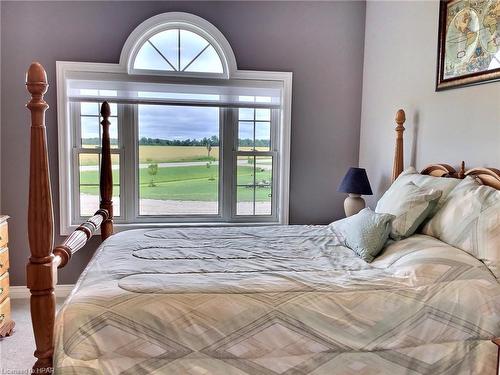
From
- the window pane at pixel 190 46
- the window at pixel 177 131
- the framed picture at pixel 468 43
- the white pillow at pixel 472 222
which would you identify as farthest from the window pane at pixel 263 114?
the white pillow at pixel 472 222

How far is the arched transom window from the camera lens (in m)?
3.50

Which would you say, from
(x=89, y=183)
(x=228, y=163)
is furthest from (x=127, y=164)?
(x=228, y=163)

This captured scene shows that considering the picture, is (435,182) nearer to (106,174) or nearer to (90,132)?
(106,174)

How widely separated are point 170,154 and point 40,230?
223cm

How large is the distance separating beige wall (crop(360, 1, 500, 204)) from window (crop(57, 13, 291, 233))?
795 millimetres

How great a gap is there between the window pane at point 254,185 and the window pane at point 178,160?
23cm

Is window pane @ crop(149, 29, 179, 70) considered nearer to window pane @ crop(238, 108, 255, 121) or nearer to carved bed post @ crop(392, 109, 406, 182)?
window pane @ crop(238, 108, 255, 121)

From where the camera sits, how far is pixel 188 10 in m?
3.44

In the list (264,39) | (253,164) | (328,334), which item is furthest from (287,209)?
(328,334)

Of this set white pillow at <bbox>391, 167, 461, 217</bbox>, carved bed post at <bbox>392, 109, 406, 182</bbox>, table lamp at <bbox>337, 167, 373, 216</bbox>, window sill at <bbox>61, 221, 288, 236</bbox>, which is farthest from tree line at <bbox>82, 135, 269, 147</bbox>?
white pillow at <bbox>391, 167, 461, 217</bbox>

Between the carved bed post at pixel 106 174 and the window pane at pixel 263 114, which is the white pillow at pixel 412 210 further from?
the carved bed post at pixel 106 174

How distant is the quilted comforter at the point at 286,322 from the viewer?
144 cm

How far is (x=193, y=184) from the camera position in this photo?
149 inches

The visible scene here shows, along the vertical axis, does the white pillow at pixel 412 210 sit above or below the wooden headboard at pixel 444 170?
below
